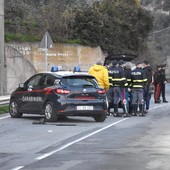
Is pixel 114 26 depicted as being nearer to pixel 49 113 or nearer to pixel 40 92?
pixel 40 92

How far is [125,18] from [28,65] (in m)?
12.5

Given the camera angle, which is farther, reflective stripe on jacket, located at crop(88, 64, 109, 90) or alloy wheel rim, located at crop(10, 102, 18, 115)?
reflective stripe on jacket, located at crop(88, 64, 109, 90)

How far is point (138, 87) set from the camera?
20.5 meters

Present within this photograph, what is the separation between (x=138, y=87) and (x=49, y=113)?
3.97 metres

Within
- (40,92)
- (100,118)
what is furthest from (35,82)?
(100,118)

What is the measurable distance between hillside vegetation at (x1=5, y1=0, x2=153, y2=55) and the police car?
1302 cm

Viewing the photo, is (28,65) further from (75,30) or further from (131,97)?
(131,97)

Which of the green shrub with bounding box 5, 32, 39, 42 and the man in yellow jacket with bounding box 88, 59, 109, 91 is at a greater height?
the green shrub with bounding box 5, 32, 39, 42

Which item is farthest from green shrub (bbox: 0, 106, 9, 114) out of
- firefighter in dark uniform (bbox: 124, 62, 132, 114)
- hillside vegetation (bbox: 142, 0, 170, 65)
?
hillside vegetation (bbox: 142, 0, 170, 65)

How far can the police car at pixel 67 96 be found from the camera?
17.5 meters

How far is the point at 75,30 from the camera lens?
35.4 meters

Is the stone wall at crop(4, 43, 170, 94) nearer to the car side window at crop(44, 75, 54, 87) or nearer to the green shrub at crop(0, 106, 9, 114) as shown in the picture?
the green shrub at crop(0, 106, 9, 114)

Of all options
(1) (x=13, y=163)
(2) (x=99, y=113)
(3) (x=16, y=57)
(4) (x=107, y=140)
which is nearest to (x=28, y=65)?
(3) (x=16, y=57)

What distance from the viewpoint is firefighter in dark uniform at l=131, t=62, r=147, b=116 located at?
67.1ft
